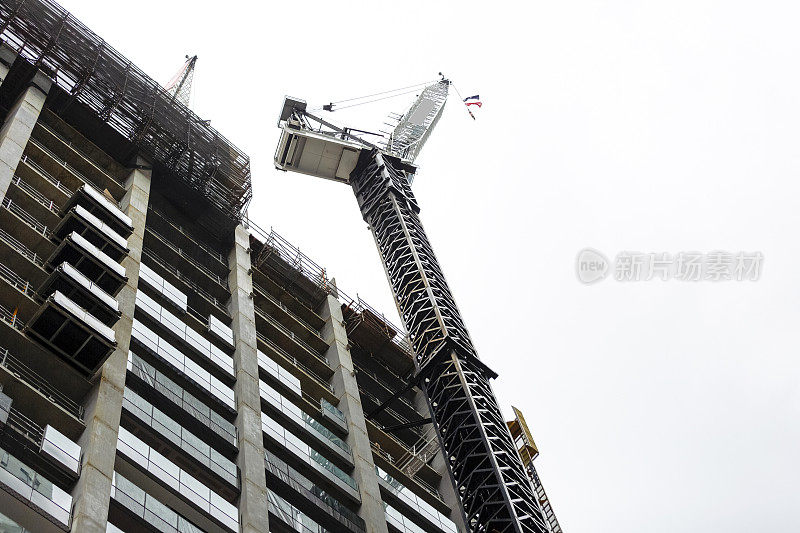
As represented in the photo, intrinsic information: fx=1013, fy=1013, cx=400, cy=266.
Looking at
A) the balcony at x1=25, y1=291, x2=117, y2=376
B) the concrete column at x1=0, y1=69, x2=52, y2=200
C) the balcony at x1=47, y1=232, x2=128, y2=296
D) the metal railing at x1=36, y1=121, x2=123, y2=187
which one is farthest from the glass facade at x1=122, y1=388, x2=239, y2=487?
the metal railing at x1=36, y1=121, x2=123, y2=187

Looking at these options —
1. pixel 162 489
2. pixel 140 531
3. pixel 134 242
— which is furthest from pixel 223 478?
pixel 134 242

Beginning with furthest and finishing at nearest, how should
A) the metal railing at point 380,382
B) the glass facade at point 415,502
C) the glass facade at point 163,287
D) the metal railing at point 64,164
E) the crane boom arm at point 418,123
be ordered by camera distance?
the crane boom arm at point 418,123, the metal railing at point 380,382, the metal railing at point 64,164, the glass facade at point 415,502, the glass facade at point 163,287

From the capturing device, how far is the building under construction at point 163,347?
33.2 metres

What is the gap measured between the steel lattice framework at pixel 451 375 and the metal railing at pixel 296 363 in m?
5.16

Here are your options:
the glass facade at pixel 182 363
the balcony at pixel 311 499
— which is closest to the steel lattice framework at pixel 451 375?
the balcony at pixel 311 499

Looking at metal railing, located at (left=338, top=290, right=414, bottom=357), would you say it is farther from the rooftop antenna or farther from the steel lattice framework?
the rooftop antenna

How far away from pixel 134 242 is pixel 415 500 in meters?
18.1

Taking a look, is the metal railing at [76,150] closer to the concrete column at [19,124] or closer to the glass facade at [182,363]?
the concrete column at [19,124]

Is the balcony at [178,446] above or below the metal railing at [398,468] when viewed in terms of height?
below

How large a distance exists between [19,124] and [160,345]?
13288 mm

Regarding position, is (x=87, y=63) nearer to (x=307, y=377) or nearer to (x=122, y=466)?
(x=307, y=377)

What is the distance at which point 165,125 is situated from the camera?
2375 inches

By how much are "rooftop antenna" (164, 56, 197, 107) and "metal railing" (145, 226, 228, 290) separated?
5677cm

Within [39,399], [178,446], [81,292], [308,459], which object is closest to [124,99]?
[81,292]
